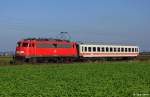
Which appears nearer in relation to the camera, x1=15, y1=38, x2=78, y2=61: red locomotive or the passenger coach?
x1=15, y1=38, x2=78, y2=61: red locomotive

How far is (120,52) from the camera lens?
71.1m

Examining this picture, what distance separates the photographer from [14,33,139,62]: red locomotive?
52906 mm

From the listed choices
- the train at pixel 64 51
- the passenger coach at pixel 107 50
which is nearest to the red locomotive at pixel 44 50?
the train at pixel 64 51

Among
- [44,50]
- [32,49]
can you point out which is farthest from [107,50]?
[32,49]

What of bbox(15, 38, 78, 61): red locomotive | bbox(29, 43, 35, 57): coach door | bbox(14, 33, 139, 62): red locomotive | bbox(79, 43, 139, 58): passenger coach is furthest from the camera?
bbox(79, 43, 139, 58): passenger coach

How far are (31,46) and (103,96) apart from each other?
35568 millimetres

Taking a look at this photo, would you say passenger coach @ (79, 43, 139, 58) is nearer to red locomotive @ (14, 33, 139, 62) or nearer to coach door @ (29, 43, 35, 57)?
red locomotive @ (14, 33, 139, 62)

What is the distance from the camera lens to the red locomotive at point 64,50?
52906mm

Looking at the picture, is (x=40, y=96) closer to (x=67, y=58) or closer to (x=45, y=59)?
(x=45, y=59)

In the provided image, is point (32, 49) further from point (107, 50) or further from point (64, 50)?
point (107, 50)

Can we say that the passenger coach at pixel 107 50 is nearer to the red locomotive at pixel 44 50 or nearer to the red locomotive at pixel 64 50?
the red locomotive at pixel 64 50

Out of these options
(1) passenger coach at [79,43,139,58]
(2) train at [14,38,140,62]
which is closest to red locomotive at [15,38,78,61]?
(2) train at [14,38,140,62]

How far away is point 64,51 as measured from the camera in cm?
5831

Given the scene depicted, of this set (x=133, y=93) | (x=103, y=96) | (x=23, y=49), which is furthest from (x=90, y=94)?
(x=23, y=49)
